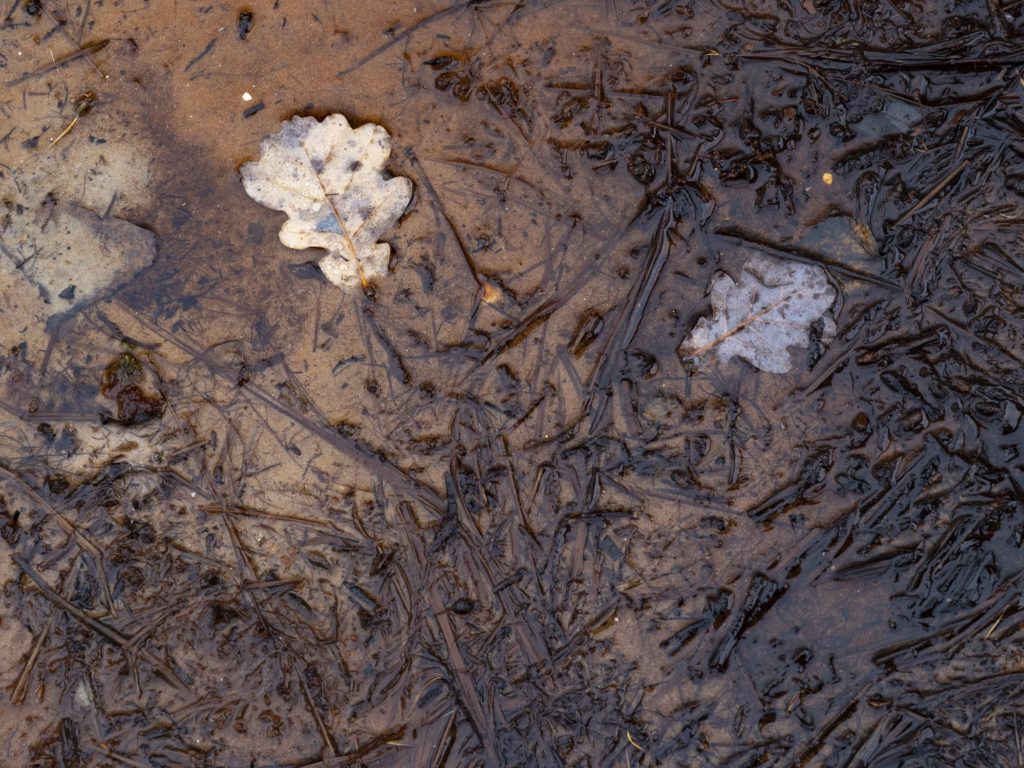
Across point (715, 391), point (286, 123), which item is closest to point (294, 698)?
point (715, 391)

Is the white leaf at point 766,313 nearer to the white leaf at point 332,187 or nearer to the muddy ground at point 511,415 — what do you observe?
the muddy ground at point 511,415

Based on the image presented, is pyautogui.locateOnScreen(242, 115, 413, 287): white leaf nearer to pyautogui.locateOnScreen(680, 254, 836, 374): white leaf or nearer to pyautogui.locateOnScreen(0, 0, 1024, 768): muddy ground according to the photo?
pyautogui.locateOnScreen(0, 0, 1024, 768): muddy ground

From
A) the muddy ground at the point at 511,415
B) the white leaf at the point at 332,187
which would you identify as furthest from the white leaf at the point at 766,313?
the white leaf at the point at 332,187

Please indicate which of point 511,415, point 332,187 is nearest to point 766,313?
point 511,415

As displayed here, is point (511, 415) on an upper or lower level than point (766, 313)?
→ lower

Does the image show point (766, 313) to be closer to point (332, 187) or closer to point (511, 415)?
point (511, 415)

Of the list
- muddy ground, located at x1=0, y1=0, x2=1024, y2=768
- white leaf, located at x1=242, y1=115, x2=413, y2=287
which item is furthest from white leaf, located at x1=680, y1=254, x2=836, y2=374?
white leaf, located at x1=242, y1=115, x2=413, y2=287
